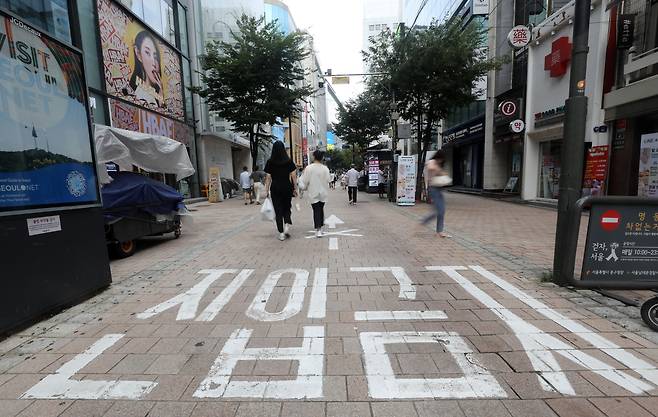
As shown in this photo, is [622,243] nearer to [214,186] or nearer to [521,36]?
[521,36]

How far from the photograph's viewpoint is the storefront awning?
20.4 ft

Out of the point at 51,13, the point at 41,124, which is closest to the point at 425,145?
the point at 51,13

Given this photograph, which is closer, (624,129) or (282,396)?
(282,396)

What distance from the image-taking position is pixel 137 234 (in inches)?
253

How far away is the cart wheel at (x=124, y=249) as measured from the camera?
6.16 m

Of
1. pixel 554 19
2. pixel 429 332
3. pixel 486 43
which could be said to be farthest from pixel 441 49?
pixel 429 332

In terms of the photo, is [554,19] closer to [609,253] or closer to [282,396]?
[609,253]

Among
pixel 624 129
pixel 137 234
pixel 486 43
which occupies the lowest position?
pixel 137 234

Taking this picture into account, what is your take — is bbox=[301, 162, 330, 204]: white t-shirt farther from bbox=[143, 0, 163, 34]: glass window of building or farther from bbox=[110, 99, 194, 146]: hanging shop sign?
bbox=[143, 0, 163, 34]: glass window of building

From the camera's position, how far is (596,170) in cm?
1003

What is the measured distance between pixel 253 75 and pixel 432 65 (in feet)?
27.6

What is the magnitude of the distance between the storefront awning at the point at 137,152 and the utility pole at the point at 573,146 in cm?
654

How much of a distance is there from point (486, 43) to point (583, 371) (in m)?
19.0

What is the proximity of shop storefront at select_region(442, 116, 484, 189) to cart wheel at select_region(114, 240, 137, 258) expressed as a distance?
17929 mm
